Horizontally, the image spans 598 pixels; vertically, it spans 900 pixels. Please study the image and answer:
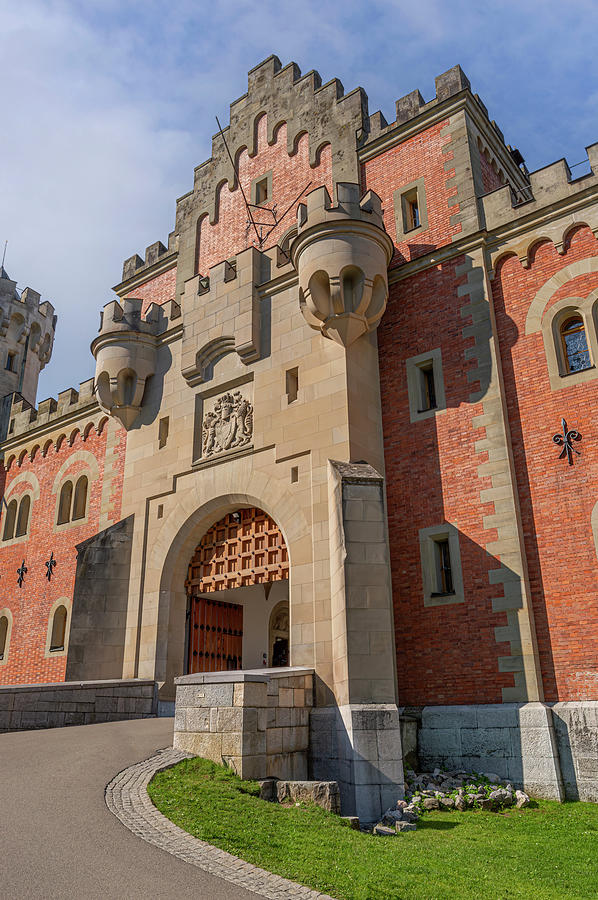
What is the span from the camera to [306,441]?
49.7 ft

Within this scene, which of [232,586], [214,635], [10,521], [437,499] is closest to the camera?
[437,499]

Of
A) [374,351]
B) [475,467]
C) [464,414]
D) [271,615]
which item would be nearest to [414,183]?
[374,351]

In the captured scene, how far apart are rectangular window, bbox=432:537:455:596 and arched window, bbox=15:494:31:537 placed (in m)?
16.3

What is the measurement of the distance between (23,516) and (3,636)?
4.16 metres

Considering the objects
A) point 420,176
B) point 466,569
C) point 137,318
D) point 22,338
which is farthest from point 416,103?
point 22,338

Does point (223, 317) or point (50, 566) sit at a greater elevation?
point (223, 317)

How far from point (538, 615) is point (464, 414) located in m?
4.18

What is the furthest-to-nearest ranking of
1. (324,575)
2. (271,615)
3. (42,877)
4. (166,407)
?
(271,615) → (166,407) → (324,575) → (42,877)

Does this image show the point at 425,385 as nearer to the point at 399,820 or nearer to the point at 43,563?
the point at 399,820

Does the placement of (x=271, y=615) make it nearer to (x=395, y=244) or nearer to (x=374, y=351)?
(x=374, y=351)

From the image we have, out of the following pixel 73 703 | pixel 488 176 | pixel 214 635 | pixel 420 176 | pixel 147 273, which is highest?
pixel 147 273

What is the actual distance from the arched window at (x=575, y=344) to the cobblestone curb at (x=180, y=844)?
10.3 metres

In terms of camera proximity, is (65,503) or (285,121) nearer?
(285,121)

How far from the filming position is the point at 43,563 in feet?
76.3
